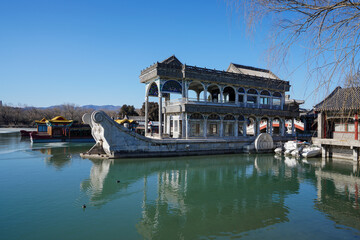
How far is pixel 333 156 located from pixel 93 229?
21393 mm

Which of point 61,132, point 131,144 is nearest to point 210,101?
point 131,144

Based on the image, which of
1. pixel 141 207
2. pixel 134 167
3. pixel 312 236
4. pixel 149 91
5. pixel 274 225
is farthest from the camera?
pixel 149 91

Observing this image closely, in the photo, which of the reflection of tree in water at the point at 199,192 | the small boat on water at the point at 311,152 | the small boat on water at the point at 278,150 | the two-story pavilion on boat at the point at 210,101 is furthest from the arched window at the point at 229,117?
the small boat on water at the point at 311,152

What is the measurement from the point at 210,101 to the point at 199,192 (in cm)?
1405

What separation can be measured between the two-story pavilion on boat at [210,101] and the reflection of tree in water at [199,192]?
5309 millimetres

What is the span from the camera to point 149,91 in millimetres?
23016

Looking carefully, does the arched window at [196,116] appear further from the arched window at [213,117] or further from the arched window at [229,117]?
the arched window at [229,117]

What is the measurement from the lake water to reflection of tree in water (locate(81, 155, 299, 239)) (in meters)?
0.03

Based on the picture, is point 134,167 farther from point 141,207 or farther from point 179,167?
point 141,207

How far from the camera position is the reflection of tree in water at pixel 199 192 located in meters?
7.31

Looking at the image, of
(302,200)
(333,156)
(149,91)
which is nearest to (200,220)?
(302,200)

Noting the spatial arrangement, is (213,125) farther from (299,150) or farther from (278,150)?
(299,150)

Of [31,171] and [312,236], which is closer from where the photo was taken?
[312,236]

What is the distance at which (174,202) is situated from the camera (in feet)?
30.4
